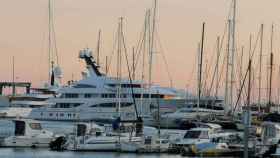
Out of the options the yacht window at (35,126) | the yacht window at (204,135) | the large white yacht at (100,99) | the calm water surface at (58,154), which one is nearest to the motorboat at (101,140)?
the calm water surface at (58,154)

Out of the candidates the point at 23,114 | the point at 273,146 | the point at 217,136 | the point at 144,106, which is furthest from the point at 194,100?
the point at 273,146

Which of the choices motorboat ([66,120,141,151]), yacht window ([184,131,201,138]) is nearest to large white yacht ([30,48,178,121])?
motorboat ([66,120,141,151])

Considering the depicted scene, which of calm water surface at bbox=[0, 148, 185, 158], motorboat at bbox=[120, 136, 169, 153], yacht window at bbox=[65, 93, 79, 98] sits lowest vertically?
calm water surface at bbox=[0, 148, 185, 158]

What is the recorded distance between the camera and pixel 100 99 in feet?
326

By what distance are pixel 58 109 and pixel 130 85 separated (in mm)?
12665

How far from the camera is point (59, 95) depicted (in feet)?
348

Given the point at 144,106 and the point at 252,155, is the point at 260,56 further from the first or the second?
the point at 252,155

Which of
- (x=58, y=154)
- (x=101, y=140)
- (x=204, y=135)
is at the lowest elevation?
(x=58, y=154)

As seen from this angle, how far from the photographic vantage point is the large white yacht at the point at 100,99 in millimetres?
94625

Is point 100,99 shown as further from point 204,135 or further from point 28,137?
point 204,135

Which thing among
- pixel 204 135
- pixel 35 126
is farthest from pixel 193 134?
pixel 35 126

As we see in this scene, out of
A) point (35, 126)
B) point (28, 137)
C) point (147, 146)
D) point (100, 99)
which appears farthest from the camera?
point (100, 99)

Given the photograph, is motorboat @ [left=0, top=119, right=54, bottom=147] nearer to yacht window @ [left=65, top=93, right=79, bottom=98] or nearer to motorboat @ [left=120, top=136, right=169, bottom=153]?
motorboat @ [left=120, top=136, right=169, bottom=153]

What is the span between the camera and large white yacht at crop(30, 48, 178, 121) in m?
94.6
